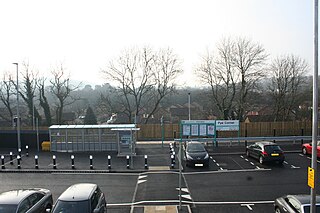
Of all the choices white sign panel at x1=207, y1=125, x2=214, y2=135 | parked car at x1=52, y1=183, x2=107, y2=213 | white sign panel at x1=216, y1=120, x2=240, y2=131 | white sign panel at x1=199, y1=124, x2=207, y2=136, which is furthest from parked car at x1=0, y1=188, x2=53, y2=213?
white sign panel at x1=216, y1=120, x2=240, y2=131

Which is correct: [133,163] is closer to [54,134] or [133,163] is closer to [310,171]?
[54,134]

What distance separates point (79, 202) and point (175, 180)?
786 cm

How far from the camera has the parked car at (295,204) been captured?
971cm

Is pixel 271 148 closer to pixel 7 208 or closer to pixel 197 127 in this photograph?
pixel 197 127

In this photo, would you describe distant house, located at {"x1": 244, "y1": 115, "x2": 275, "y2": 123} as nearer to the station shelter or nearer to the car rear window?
the car rear window

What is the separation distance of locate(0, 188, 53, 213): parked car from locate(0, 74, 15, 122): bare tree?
126 feet

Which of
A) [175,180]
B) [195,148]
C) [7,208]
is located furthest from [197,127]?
[7,208]

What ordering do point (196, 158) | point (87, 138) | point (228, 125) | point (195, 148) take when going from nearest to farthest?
point (196, 158) < point (195, 148) < point (87, 138) < point (228, 125)

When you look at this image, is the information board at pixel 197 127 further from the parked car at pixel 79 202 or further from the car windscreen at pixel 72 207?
the car windscreen at pixel 72 207

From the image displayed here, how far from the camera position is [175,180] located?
55.7ft

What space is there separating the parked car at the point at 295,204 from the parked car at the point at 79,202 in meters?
6.00

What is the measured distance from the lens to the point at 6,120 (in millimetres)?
47219

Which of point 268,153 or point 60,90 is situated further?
point 60,90

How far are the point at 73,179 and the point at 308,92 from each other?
112ft
